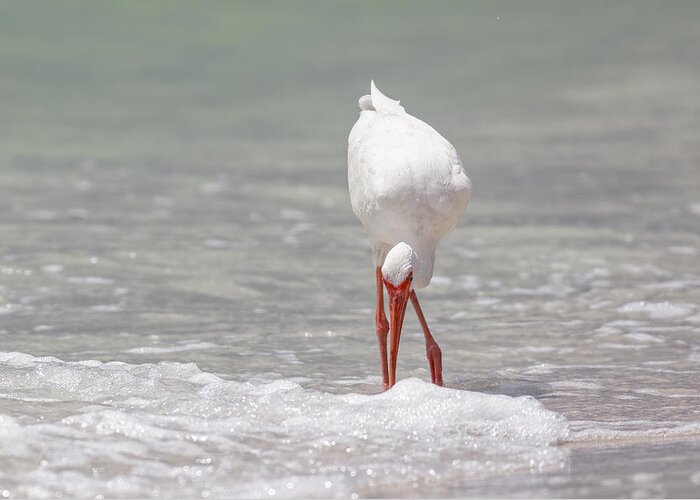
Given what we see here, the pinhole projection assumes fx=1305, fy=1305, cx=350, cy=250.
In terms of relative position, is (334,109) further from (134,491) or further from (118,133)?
(134,491)

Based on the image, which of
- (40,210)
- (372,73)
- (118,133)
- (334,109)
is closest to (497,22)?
(372,73)

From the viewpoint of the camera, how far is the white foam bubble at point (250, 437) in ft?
14.9

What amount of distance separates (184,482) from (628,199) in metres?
7.24

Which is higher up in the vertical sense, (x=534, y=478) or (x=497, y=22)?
(x=497, y=22)

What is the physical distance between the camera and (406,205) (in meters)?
6.14

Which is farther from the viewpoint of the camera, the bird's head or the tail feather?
the tail feather

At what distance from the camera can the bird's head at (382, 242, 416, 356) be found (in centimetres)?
591

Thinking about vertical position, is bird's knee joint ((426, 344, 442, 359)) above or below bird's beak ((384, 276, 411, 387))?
below

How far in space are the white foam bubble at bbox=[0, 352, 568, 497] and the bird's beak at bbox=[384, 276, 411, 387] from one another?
0.56 meters

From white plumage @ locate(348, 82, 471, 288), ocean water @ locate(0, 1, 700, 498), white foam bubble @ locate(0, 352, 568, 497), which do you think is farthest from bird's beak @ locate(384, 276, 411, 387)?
white foam bubble @ locate(0, 352, 568, 497)

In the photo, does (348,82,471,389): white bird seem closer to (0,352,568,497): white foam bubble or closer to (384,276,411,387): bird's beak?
(384,276,411,387): bird's beak

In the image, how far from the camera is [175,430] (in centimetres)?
507

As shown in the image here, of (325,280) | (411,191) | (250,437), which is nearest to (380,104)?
(411,191)

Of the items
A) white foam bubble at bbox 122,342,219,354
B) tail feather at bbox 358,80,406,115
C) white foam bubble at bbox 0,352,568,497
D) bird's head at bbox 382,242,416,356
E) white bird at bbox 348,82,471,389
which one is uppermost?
tail feather at bbox 358,80,406,115
